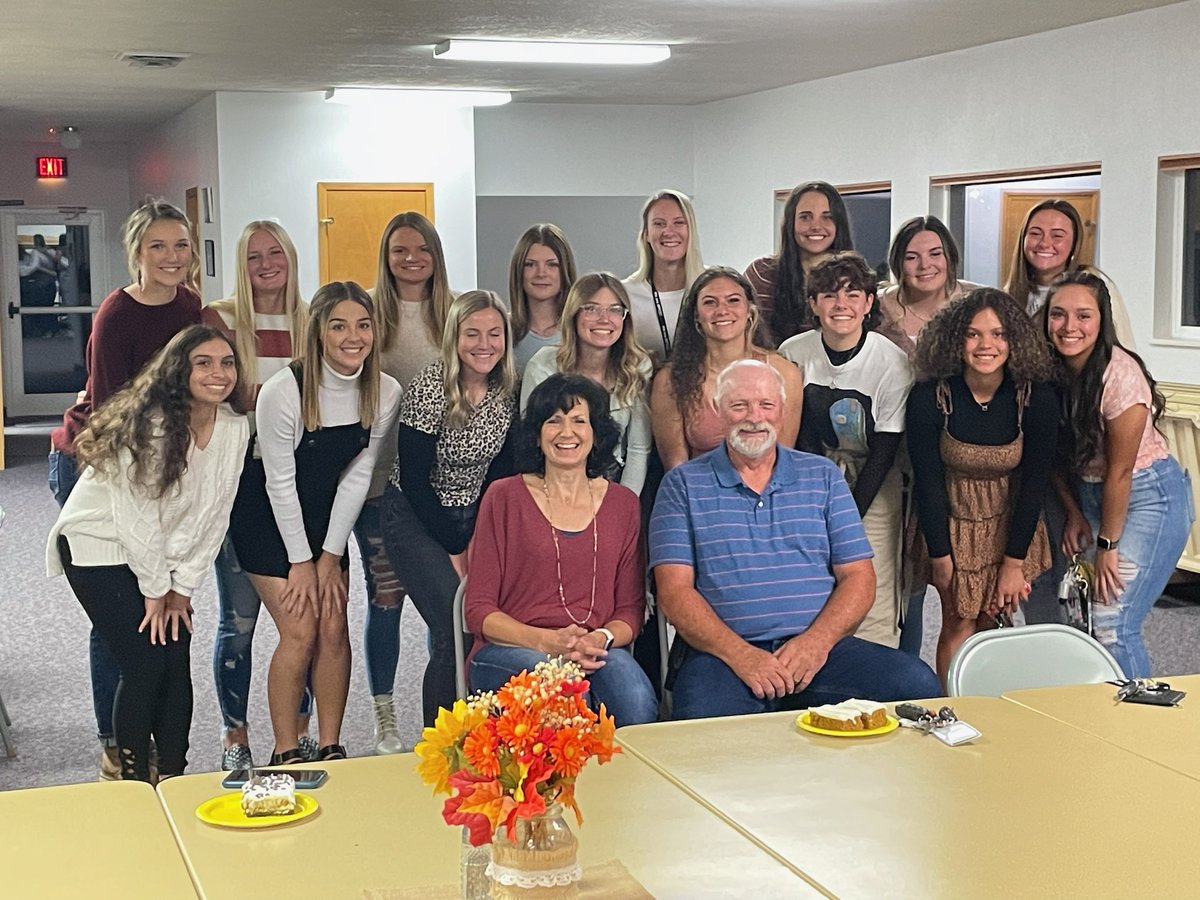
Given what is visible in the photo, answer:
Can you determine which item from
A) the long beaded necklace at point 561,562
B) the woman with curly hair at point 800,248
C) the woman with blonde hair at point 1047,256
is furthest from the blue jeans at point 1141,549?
the long beaded necklace at point 561,562

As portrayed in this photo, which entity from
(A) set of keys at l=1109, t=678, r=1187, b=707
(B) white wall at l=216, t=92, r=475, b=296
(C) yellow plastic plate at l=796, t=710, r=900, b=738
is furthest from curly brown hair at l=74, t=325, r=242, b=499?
(B) white wall at l=216, t=92, r=475, b=296

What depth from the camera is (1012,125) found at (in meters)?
8.34

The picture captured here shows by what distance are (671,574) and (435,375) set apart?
3.13 feet

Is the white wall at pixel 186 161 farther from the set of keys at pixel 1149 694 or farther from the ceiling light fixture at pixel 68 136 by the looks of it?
the set of keys at pixel 1149 694

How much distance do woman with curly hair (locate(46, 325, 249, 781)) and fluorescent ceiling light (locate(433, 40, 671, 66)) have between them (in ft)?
14.9

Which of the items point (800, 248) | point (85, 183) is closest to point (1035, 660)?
point (800, 248)

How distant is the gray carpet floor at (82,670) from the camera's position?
Answer: 472 centimetres

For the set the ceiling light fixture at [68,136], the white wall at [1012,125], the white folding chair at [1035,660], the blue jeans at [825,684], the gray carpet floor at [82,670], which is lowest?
the gray carpet floor at [82,670]

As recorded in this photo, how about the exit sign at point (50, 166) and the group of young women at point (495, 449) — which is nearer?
the group of young women at point (495, 449)

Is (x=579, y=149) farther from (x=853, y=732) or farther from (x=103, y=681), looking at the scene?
(x=853, y=732)

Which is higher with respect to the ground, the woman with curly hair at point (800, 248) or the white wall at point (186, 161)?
the white wall at point (186, 161)

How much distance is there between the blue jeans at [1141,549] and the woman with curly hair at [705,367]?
1.00m

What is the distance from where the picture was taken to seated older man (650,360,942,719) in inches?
140

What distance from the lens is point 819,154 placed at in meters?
10.5
